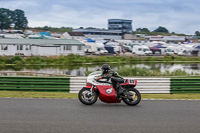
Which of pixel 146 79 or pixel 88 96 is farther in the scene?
pixel 146 79

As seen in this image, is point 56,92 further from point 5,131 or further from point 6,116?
point 5,131

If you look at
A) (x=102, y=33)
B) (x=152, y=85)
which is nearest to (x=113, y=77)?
(x=152, y=85)

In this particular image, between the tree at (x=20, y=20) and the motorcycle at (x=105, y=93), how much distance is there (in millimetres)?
148744

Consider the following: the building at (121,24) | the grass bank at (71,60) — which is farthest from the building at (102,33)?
the grass bank at (71,60)

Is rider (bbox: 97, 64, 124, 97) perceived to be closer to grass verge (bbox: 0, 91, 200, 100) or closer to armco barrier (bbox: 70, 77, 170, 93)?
grass verge (bbox: 0, 91, 200, 100)

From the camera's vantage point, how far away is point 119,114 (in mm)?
9305

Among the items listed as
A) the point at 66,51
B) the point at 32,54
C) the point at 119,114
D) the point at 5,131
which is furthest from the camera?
the point at 66,51

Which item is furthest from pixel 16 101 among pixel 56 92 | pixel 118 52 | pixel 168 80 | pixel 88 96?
pixel 118 52

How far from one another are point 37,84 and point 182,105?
694cm

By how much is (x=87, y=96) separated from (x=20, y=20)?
151657mm

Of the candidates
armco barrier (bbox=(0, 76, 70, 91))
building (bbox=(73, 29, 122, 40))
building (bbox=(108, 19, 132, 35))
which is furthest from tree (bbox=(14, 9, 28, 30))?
armco barrier (bbox=(0, 76, 70, 91))

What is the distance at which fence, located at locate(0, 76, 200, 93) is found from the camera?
15.1 metres

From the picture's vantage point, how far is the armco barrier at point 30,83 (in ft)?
49.6

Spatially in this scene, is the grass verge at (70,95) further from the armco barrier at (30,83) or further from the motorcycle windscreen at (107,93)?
the motorcycle windscreen at (107,93)
